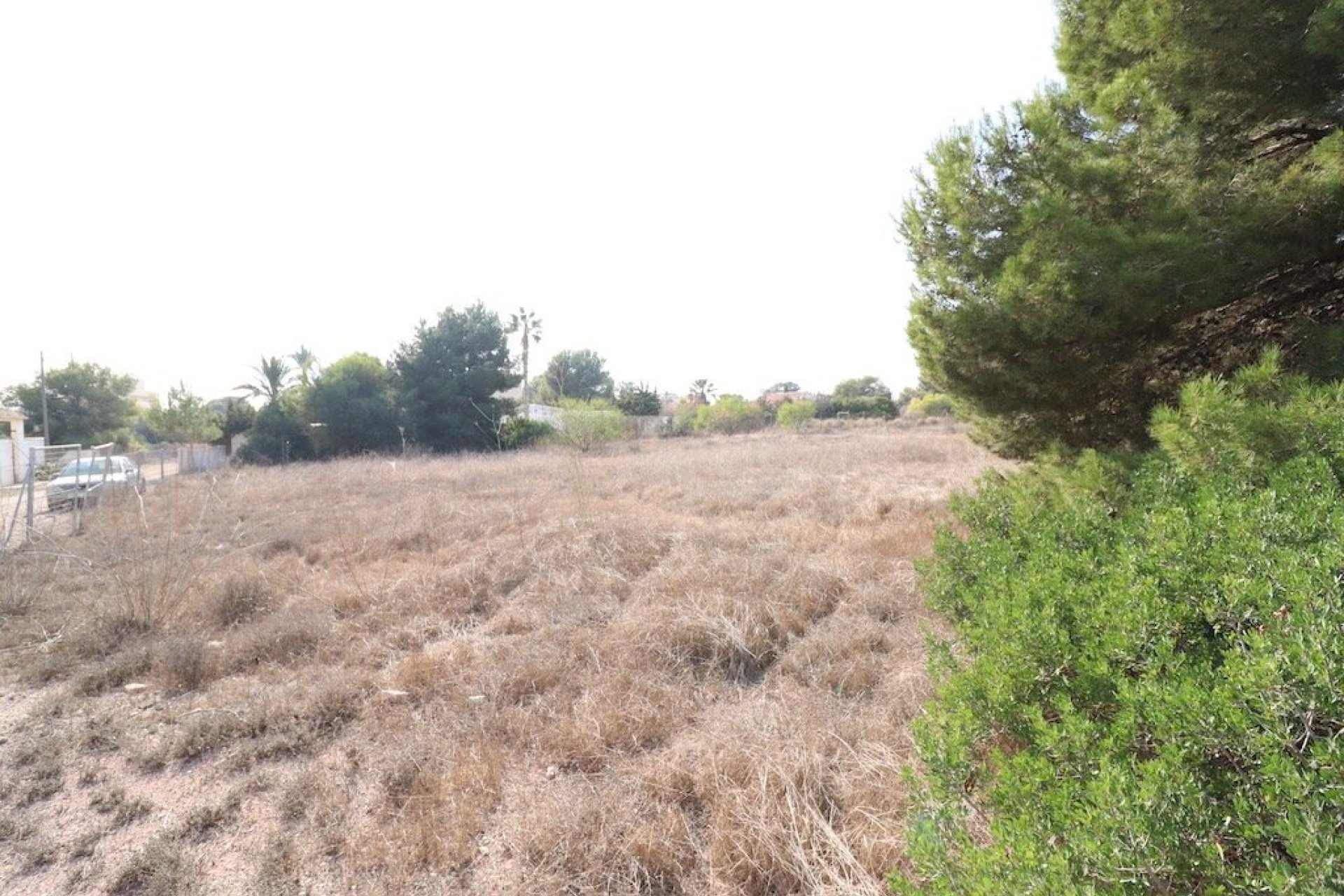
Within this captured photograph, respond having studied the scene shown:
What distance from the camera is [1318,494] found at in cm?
210

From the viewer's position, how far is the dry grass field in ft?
8.38

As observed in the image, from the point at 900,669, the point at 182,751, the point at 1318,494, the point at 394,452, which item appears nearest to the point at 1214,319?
the point at 1318,494

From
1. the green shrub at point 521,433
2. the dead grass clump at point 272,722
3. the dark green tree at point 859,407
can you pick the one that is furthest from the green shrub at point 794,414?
the dead grass clump at point 272,722

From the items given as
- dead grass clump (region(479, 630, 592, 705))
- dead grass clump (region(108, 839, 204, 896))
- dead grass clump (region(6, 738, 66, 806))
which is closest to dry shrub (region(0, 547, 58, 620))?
dead grass clump (region(6, 738, 66, 806))

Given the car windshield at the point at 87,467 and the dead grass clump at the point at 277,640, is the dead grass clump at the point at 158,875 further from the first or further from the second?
the car windshield at the point at 87,467

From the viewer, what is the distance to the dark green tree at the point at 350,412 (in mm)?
26984

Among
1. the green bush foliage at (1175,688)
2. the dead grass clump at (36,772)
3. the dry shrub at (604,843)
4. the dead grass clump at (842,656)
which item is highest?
the green bush foliage at (1175,688)

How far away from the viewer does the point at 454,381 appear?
93.6ft

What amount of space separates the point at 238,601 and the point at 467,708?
3508 millimetres

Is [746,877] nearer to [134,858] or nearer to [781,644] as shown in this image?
[781,644]

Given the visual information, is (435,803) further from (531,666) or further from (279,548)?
(279,548)

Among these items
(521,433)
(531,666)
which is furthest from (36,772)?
(521,433)

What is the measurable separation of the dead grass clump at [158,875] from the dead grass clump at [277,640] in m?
2.14

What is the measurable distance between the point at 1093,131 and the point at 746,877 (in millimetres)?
4622
